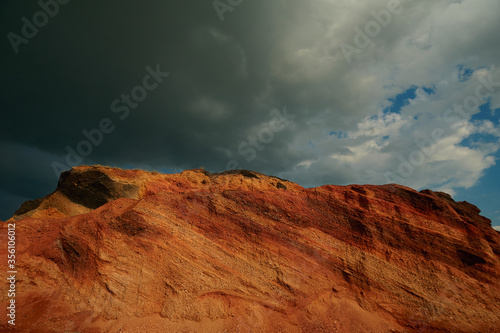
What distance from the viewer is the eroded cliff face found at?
11.2 metres

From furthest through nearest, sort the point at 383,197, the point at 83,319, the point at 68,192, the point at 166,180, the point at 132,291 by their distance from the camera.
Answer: the point at 166,180, the point at 68,192, the point at 383,197, the point at 132,291, the point at 83,319

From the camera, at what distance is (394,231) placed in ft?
46.9

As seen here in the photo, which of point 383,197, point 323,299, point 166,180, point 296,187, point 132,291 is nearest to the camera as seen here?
point 132,291

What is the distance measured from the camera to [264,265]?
13047 millimetres

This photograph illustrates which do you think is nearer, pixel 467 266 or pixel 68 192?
pixel 467 266

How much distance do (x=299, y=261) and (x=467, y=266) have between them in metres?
9.30

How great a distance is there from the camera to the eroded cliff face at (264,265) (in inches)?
441

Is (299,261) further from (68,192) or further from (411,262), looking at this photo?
(68,192)

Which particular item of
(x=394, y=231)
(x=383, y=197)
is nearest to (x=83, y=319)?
(x=394, y=231)

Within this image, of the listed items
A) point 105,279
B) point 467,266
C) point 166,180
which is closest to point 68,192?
point 166,180

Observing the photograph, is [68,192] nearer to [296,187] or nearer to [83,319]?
[83,319]

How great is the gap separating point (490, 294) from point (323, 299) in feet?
28.4

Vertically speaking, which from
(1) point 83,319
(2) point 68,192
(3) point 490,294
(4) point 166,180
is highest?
(4) point 166,180

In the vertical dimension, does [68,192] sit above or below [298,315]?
above
